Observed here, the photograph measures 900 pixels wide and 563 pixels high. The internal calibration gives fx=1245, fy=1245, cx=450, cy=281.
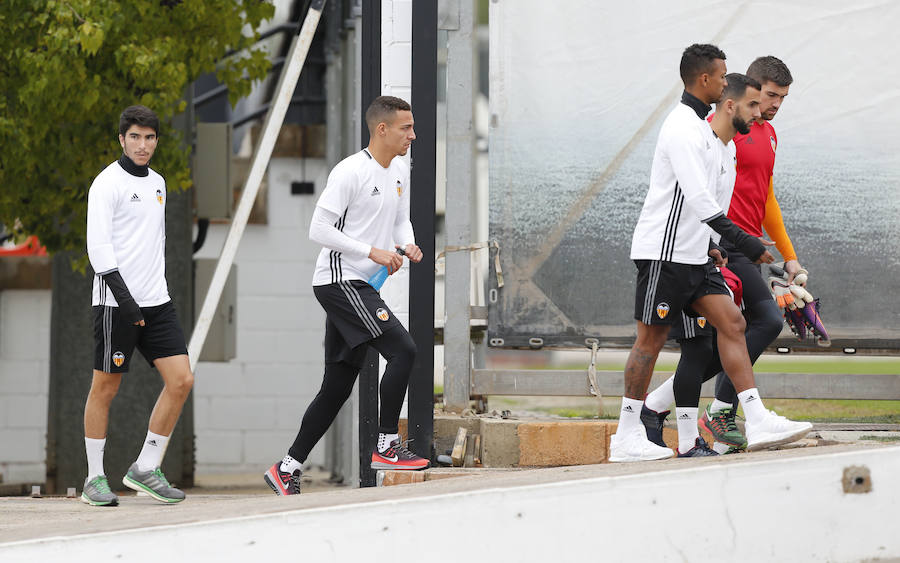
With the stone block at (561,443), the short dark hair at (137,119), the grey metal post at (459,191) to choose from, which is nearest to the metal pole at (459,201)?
the grey metal post at (459,191)

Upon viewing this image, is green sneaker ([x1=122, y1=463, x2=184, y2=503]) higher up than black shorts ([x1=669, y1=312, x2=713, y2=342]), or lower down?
lower down

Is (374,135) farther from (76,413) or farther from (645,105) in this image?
(76,413)

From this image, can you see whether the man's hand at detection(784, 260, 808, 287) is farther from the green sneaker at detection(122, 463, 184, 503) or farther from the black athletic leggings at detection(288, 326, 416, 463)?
the green sneaker at detection(122, 463, 184, 503)

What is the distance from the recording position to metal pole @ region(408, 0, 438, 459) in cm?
683

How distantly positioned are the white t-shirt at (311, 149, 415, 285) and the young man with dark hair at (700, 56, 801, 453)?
64.6 inches

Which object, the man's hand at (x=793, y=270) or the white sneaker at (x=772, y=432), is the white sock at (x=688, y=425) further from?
the man's hand at (x=793, y=270)

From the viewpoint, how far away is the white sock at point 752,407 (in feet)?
18.2

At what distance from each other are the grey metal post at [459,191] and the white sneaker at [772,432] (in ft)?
6.93

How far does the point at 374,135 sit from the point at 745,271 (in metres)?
1.90

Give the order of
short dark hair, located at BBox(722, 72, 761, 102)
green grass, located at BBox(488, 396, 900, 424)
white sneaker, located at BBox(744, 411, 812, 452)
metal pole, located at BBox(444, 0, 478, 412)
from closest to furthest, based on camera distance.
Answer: white sneaker, located at BBox(744, 411, 812, 452)
short dark hair, located at BBox(722, 72, 761, 102)
metal pole, located at BBox(444, 0, 478, 412)
green grass, located at BBox(488, 396, 900, 424)

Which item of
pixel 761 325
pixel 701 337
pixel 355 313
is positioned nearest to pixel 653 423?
pixel 701 337

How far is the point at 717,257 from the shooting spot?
570 cm

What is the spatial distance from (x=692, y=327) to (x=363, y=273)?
1.57 meters

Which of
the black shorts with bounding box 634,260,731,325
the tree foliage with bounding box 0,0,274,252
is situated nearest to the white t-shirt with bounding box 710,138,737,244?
the black shorts with bounding box 634,260,731,325
